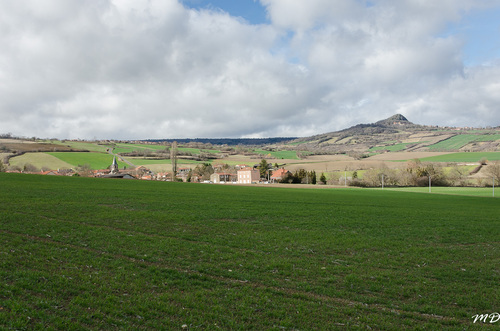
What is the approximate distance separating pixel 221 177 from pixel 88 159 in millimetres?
55743

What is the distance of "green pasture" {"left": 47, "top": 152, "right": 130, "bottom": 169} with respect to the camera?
131 meters

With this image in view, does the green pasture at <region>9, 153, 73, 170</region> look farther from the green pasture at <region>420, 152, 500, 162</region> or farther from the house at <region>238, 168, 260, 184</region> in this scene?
the green pasture at <region>420, 152, 500, 162</region>

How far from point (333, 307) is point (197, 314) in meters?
4.42

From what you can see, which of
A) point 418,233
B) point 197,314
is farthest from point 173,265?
point 418,233

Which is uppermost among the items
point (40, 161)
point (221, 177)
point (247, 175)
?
point (40, 161)

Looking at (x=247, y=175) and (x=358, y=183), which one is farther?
(x=247, y=175)

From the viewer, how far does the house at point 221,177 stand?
443 feet

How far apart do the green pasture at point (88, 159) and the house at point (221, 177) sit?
39.0 meters

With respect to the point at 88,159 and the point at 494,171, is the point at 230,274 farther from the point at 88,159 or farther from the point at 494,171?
the point at 88,159

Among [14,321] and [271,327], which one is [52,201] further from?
[271,327]

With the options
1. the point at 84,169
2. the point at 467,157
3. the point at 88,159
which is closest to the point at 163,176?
the point at 84,169

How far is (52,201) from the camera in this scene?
95.7 ft

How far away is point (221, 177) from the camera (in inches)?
5551

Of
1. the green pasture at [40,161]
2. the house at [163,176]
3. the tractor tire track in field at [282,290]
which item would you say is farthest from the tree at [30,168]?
the tractor tire track in field at [282,290]
